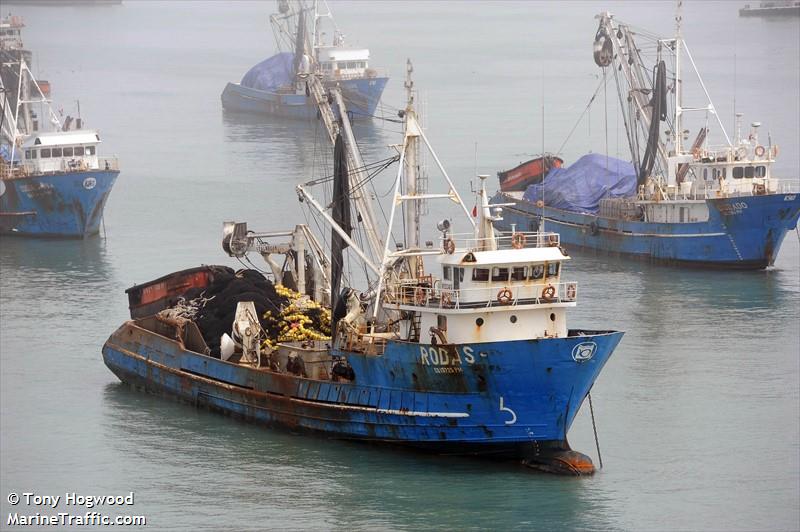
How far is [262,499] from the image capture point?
3962cm

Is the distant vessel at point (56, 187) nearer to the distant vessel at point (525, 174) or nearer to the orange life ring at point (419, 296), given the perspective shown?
the distant vessel at point (525, 174)

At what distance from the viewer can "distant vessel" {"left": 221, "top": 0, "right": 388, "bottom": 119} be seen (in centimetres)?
11594

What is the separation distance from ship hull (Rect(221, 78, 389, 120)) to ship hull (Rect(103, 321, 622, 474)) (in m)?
68.2

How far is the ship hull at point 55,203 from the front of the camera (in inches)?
2960

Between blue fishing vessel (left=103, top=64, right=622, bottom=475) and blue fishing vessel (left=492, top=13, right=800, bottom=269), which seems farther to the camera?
blue fishing vessel (left=492, top=13, right=800, bottom=269)

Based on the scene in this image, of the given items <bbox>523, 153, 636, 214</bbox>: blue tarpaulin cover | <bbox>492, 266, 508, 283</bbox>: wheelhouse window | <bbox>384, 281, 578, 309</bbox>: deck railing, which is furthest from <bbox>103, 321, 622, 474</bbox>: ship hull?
<bbox>523, 153, 636, 214</bbox>: blue tarpaulin cover

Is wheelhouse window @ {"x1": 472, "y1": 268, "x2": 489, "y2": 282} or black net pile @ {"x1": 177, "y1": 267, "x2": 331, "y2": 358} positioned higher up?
wheelhouse window @ {"x1": 472, "y1": 268, "x2": 489, "y2": 282}

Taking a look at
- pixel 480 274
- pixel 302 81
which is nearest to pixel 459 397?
pixel 480 274

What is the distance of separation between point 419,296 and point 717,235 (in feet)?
95.6

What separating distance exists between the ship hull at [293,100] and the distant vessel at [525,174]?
29.5m

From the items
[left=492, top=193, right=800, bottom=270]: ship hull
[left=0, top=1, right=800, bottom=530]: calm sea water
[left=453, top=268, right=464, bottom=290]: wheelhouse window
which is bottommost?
[left=0, top=1, right=800, bottom=530]: calm sea water

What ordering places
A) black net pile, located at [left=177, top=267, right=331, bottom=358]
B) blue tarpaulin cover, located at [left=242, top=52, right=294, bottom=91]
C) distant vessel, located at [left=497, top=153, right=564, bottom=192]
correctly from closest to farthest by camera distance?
black net pile, located at [left=177, top=267, right=331, bottom=358], distant vessel, located at [left=497, top=153, right=564, bottom=192], blue tarpaulin cover, located at [left=242, top=52, right=294, bottom=91]

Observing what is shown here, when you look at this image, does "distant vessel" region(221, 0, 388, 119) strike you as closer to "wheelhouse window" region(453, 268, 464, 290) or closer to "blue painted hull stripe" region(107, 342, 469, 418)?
"blue painted hull stripe" region(107, 342, 469, 418)

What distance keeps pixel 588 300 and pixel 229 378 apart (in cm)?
1981
